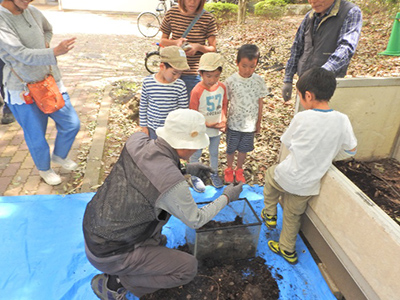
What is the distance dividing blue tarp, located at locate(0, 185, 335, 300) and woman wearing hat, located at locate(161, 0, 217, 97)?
176cm

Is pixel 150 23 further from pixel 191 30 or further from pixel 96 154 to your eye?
pixel 191 30

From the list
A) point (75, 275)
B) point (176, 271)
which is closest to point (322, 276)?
point (176, 271)

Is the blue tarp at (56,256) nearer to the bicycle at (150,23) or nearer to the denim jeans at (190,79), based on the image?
the denim jeans at (190,79)

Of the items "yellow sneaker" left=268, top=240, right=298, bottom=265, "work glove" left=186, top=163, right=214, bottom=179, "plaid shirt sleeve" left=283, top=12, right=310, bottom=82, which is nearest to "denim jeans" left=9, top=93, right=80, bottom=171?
"work glove" left=186, top=163, right=214, bottom=179

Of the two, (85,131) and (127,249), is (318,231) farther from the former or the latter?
(85,131)

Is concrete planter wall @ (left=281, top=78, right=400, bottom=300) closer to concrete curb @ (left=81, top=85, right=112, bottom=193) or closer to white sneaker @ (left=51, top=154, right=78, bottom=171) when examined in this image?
concrete curb @ (left=81, top=85, right=112, bottom=193)

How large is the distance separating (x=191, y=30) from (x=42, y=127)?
1.95m

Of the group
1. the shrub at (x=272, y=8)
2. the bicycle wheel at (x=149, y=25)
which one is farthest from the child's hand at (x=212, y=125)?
the shrub at (x=272, y=8)

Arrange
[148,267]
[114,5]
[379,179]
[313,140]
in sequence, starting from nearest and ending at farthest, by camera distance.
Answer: [148,267] < [313,140] < [379,179] < [114,5]

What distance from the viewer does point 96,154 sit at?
3973 millimetres

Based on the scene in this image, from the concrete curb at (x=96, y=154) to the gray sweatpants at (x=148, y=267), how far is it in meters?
1.60

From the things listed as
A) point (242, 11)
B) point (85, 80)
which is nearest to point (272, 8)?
point (242, 11)

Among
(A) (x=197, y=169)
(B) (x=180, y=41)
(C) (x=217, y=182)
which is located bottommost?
(C) (x=217, y=182)

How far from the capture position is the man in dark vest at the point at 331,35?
111 inches
